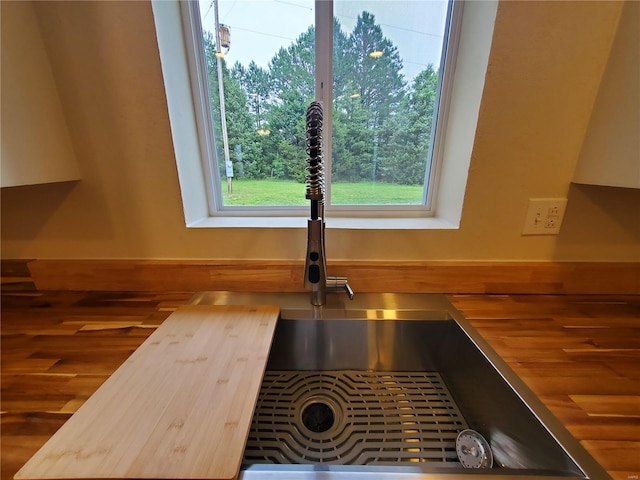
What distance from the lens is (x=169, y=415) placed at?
41 centimetres

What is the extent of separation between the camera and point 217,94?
0.90 m

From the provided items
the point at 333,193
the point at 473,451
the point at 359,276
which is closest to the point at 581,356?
the point at 473,451

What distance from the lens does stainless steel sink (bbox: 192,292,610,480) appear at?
15.8 inches

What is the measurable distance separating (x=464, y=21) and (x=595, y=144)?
503 millimetres

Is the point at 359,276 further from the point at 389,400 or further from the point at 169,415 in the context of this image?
the point at 169,415

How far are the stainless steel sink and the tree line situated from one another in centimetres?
46

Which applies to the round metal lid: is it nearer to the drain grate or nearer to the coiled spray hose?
the drain grate

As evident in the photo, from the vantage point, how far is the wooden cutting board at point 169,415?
339 mm

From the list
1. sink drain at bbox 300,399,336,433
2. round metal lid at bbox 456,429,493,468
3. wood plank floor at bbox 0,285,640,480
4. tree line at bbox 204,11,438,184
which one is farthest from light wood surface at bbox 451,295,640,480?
tree line at bbox 204,11,438,184

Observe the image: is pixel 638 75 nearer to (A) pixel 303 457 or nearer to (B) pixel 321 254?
(B) pixel 321 254

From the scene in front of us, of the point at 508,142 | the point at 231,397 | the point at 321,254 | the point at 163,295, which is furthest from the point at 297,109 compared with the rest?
the point at 231,397

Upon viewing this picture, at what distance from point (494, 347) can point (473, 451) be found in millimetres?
210

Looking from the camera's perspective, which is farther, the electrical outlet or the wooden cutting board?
the electrical outlet

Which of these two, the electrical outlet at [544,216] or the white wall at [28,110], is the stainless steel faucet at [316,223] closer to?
the electrical outlet at [544,216]
